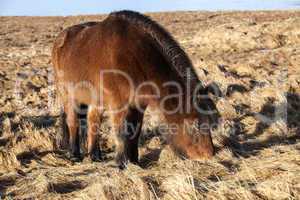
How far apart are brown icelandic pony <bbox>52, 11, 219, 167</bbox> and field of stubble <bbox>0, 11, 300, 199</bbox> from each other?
27 centimetres

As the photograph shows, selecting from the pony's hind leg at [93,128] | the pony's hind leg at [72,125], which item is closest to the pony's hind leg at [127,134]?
the pony's hind leg at [93,128]

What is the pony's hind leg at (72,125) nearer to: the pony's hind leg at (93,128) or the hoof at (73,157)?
the hoof at (73,157)

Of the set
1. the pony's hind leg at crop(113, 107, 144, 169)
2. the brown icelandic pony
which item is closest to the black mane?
the brown icelandic pony

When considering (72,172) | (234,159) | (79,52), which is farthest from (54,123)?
(234,159)

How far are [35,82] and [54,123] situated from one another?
3.37m

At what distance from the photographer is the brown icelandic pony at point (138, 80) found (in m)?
4.92

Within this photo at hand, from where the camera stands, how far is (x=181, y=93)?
489 cm

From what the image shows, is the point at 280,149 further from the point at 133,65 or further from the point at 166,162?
the point at 133,65

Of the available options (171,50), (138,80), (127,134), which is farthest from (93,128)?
(171,50)

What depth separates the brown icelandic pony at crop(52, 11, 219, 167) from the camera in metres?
4.92

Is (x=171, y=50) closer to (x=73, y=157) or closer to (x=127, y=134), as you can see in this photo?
(x=127, y=134)

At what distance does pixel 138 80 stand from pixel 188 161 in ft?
3.49

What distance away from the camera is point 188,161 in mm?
4754

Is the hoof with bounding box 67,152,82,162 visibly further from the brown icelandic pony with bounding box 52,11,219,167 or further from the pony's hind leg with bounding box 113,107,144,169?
the pony's hind leg with bounding box 113,107,144,169
